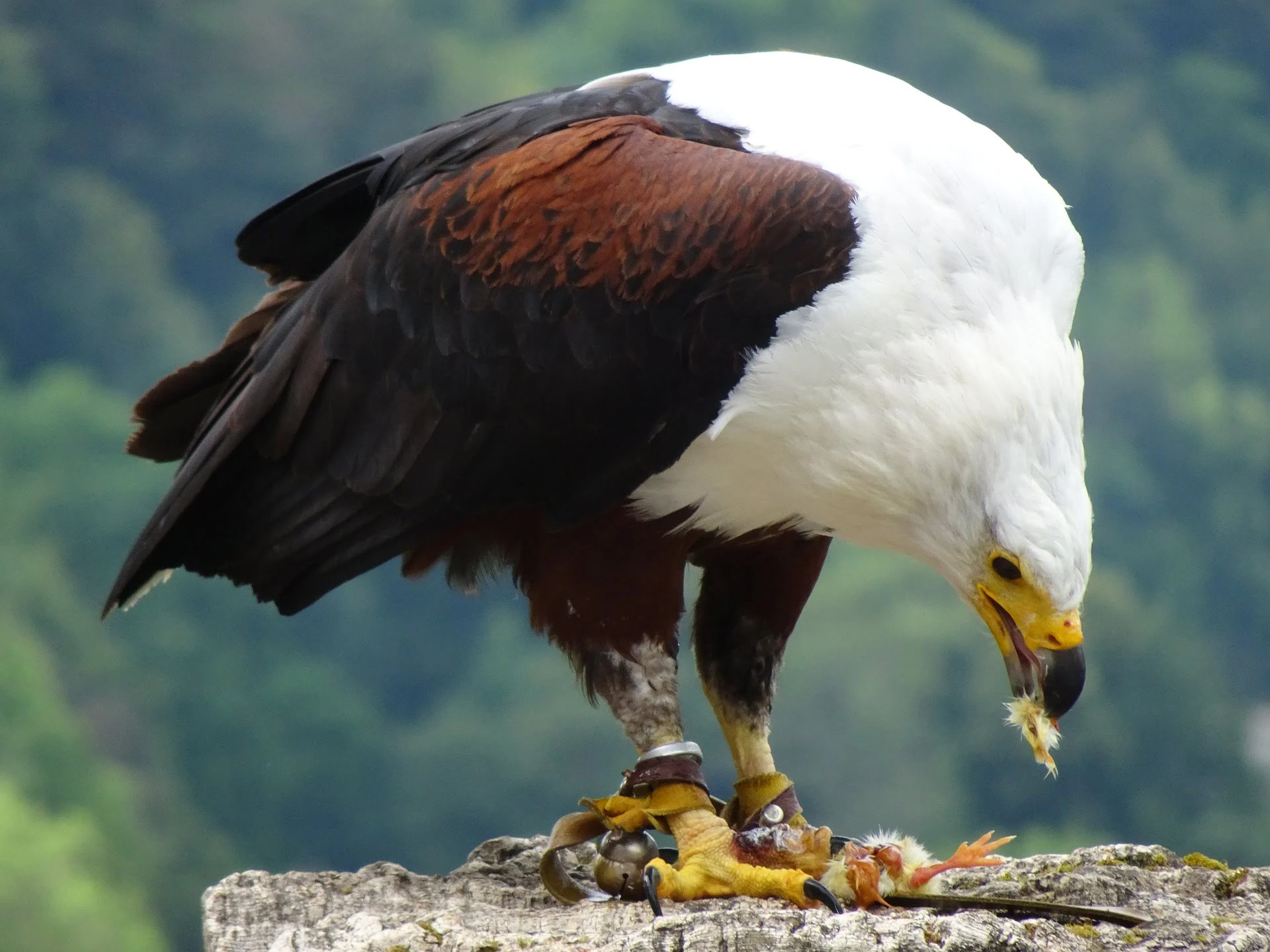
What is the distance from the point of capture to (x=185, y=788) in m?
15.5

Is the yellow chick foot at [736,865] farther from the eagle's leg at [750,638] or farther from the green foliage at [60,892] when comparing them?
the green foliage at [60,892]

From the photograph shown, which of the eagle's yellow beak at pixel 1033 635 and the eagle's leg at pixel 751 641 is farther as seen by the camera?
the eagle's leg at pixel 751 641

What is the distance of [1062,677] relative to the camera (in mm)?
3137

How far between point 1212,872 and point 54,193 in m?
16.6

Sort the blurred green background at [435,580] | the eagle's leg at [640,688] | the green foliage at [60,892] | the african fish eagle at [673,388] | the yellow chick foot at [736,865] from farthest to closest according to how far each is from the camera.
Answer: the blurred green background at [435,580]
the green foliage at [60,892]
the eagle's leg at [640,688]
the yellow chick foot at [736,865]
the african fish eagle at [673,388]

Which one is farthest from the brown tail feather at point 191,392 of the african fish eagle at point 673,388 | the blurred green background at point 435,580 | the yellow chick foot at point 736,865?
the blurred green background at point 435,580

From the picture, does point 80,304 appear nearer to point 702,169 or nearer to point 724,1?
point 724,1

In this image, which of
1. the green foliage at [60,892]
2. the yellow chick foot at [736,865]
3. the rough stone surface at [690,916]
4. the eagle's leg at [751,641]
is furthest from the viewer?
the green foliage at [60,892]

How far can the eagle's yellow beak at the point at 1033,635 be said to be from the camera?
3.11 m

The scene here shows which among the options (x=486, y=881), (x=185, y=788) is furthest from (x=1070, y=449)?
(x=185, y=788)

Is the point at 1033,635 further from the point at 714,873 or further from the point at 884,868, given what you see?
the point at 714,873

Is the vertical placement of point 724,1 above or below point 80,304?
above

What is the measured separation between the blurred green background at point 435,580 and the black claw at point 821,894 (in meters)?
8.83

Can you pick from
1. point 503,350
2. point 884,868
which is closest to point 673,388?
point 503,350
